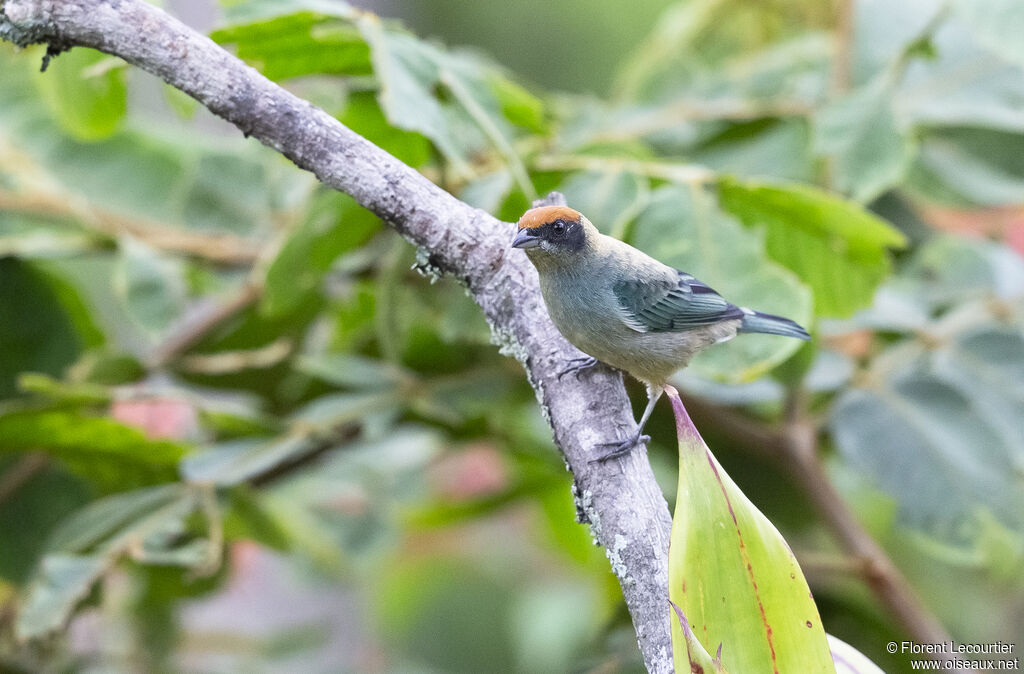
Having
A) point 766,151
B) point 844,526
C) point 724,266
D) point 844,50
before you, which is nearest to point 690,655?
point 724,266

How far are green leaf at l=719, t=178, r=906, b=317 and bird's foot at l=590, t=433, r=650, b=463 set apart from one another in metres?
0.30

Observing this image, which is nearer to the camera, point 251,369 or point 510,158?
point 510,158

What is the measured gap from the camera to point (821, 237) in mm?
661

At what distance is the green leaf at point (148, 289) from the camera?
0.75 meters

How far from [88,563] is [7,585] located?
13.5 inches

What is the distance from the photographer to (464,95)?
63 centimetres

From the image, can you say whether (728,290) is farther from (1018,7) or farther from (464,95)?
(1018,7)

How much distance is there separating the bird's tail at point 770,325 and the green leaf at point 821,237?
0.14 meters

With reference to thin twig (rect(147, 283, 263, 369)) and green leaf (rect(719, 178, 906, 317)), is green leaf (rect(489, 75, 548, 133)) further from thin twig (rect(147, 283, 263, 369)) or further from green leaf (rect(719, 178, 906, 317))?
thin twig (rect(147, 283, 263, 369))

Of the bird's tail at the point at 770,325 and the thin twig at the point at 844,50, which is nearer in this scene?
the bird's tail at the point at 770,325

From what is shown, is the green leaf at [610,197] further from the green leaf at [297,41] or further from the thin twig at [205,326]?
the thin twig at [205,326]

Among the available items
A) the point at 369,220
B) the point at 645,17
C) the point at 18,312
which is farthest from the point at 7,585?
the point at 645,17

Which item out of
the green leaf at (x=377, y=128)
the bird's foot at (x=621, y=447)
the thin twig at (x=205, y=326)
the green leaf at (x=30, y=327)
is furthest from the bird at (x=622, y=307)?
the green leaf at (x=30, y=327)

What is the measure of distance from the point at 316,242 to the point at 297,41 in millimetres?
153
